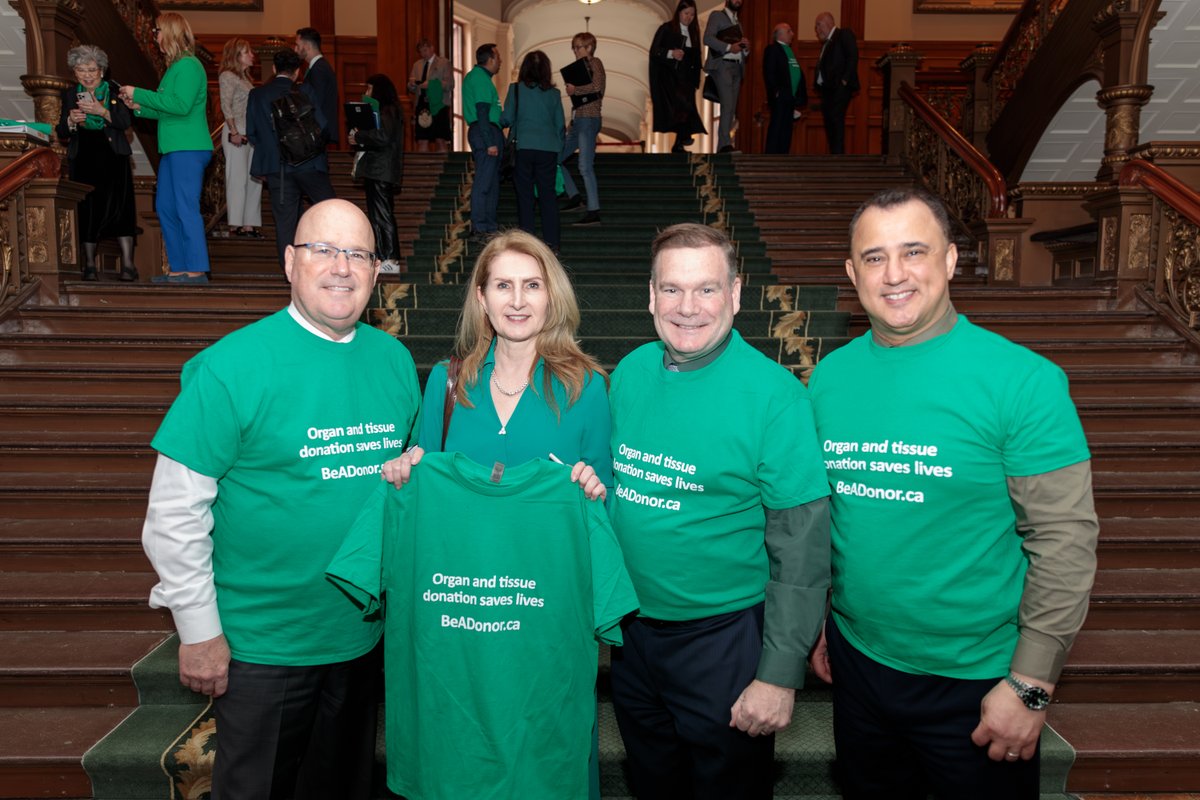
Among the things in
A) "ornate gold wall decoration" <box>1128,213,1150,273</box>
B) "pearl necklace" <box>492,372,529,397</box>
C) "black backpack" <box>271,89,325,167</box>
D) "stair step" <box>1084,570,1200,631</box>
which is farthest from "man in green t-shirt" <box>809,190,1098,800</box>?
"black backpack" <box>271,89,325,167</box>

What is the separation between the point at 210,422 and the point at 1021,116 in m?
8.33

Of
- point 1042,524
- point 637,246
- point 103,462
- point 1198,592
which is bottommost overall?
point 1198,592

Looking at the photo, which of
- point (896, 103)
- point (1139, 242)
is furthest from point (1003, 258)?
point (896, 103)

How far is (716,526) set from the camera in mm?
1674

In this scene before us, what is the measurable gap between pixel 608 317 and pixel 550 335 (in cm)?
299

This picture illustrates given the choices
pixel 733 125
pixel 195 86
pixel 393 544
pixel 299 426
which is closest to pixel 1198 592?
pixel 393 544

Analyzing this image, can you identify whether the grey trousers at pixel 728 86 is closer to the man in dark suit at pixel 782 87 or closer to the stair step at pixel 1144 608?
the man in dark suit at pixel 782 87

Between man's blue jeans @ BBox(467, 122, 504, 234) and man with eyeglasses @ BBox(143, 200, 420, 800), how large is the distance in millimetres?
4710

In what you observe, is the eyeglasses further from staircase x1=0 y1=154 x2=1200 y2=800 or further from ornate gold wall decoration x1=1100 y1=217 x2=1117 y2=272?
ornate gold wall decoration x1=1100 y1=217 x2=1117 y2=272

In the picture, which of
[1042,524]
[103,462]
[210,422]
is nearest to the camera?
[1042,524]

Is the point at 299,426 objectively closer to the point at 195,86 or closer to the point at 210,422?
the point at 210,422

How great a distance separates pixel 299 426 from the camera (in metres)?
1.73

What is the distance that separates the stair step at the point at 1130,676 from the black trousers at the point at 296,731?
2302 millimetres

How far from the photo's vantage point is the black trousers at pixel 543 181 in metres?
6.04
